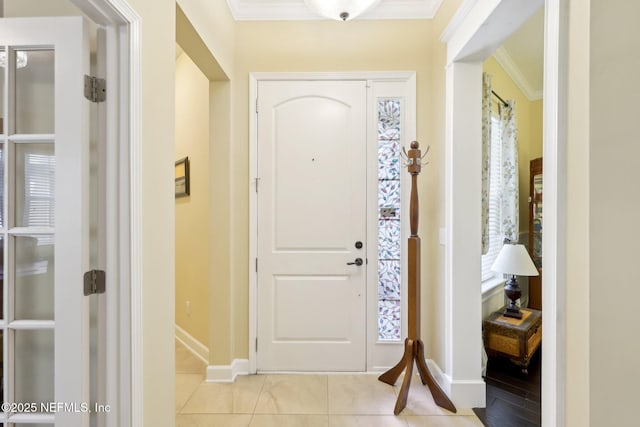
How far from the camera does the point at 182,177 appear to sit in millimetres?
2705

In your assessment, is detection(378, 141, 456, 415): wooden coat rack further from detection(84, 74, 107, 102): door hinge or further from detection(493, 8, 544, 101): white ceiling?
detection(84, 74, 107, 102): door hinge

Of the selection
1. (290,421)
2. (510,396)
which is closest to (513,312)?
(510,396)

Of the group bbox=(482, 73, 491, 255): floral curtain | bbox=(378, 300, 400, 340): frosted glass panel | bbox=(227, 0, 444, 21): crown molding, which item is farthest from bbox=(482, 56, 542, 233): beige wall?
bbox=(378, 300, 400, 340): frosted glass panel

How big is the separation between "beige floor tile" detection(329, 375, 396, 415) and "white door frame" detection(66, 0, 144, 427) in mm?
1293

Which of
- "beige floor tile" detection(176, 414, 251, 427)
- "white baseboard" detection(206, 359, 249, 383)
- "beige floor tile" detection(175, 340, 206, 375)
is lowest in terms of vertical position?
"beige floor tile" detection(175, 340, 206, 375)

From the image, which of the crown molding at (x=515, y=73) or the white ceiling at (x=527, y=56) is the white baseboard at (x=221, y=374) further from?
the crown molding at (x=515, y=73)

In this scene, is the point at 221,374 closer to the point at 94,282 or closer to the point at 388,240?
the point at 94,282

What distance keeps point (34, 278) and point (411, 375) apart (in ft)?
6.86

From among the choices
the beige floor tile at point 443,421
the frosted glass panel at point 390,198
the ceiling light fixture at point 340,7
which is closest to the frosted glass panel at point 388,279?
the frosted glass panel at point 390,198

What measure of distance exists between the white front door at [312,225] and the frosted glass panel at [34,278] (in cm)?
133

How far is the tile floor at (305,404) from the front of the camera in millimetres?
1779

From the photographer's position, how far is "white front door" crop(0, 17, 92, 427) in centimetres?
102

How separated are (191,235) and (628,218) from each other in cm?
276

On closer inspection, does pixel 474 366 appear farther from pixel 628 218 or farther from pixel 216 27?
pixel 216 27
